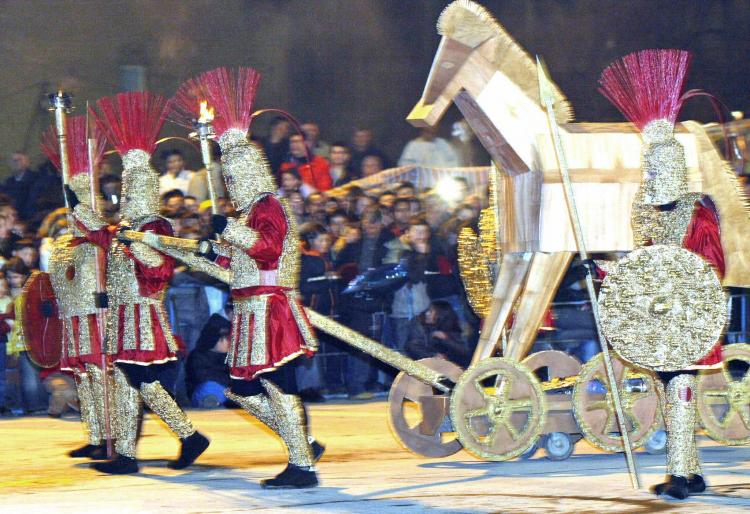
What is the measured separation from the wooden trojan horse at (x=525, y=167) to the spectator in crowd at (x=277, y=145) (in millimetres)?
4741

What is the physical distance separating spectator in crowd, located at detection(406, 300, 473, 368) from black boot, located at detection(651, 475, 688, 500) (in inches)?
A: 185

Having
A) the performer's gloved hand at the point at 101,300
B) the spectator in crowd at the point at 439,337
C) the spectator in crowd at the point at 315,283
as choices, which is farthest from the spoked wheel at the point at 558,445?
the spectator in crowd at the point at 315,283

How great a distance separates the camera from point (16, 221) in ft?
37.5

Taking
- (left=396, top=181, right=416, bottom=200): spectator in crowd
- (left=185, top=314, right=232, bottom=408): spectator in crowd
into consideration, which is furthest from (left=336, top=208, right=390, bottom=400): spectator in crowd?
(left=185, top=314, right=232, bottom=408): spectator in crowd

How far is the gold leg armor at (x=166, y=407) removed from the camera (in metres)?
7.47

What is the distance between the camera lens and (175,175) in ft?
41.1

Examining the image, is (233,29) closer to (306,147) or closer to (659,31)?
(306,147)

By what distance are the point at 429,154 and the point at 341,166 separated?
52.5 inches

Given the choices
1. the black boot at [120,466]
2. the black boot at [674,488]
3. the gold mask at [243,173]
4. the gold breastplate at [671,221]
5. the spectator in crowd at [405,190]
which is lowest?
the black boot at [674,488]

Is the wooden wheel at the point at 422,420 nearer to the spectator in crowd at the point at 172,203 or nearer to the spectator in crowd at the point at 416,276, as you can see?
the spectator in crowd at the point at 416,276

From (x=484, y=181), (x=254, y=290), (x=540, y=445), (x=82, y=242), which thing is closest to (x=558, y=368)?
(x=540, y=445)

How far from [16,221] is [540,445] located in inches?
215

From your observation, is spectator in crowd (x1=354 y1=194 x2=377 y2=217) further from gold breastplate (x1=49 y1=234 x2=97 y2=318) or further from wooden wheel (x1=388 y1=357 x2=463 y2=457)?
wooden wheel (x1=388 y1=357 x2=463 y2=457)

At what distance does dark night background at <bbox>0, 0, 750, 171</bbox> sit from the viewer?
46.3 feet
